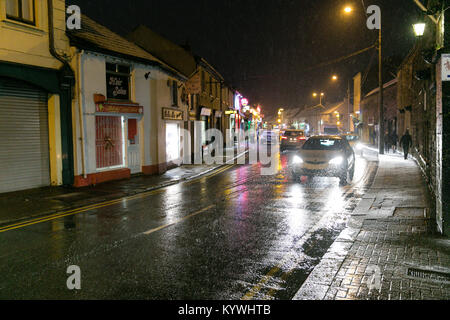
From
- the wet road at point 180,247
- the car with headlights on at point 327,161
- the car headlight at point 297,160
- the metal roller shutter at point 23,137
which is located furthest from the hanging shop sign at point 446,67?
the metal roller shutter at point 23,137

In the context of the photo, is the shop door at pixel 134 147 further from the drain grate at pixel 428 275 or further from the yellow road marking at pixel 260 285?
the drain grate at pixel 428 275

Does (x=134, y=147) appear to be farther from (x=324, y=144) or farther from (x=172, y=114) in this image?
(x=324, y=144)

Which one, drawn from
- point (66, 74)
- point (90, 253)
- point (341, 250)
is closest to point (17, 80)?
point (66, 74)

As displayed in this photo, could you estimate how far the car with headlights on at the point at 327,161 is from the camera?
13.5 metres

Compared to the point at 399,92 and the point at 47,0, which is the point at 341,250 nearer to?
the point at 47,0

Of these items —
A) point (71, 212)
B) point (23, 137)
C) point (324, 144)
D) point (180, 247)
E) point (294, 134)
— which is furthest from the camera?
point (294, 134)

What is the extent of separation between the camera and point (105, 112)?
586 inches

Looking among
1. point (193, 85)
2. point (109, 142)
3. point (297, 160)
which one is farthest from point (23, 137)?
point (193, 85)

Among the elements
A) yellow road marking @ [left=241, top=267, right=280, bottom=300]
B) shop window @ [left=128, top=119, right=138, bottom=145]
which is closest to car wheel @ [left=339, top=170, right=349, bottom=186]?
yellow road marking @ [left=241, top=267, right=280, bottom=300]

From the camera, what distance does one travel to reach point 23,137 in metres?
12.7

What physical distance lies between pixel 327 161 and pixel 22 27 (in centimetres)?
1096

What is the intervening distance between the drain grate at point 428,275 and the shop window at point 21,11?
12.7 m

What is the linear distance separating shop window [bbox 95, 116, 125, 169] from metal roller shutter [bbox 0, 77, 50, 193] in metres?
2.01
